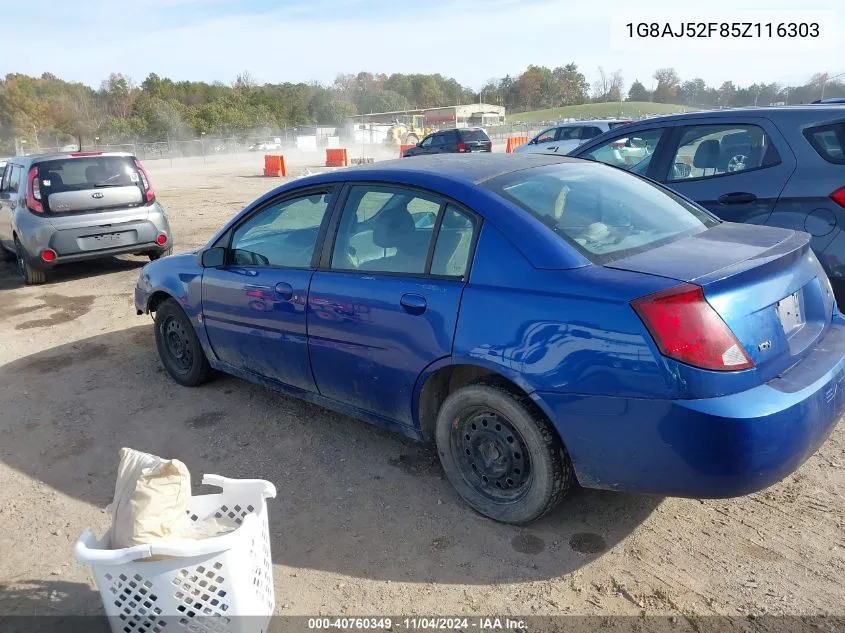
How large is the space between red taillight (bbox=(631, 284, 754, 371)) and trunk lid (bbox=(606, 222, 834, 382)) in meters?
0.05

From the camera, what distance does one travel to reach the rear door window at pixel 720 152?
16.3 ft

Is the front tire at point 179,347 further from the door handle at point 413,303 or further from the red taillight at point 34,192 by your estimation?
the red taillight at point 34,192

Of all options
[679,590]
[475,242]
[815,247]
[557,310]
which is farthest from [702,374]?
[815,247]

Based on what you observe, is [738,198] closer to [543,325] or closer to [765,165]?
[765,165]

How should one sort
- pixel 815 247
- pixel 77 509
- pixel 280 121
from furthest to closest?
pixel 280 121
pixel 815 247
pixel 77 509

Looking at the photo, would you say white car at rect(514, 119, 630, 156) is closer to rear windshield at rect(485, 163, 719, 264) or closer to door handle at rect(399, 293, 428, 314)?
rear windshield at rect(485, 163, 719, 264)

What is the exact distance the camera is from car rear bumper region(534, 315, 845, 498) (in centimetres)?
241

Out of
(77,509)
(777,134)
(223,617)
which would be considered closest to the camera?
(223,617)

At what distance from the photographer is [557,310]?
264 centimetres

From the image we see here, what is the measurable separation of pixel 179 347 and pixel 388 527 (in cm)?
258

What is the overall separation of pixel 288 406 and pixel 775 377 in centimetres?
301

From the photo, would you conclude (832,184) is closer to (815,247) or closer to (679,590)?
(815,247)

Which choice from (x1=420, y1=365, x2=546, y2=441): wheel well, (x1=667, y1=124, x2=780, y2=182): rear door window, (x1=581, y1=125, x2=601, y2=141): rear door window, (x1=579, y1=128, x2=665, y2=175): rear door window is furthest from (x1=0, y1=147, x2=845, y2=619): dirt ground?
(x1=581, y1=125, x2=601, y2=141): rear door window

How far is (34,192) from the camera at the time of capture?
8.26 m
